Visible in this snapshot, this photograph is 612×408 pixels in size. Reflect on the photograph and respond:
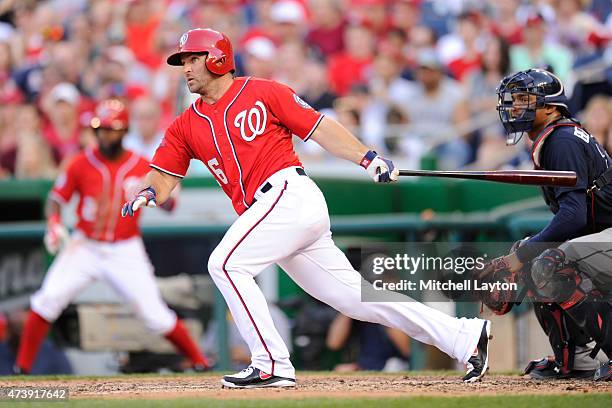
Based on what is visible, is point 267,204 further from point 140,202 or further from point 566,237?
point 566,237

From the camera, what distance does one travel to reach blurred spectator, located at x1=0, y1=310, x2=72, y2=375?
9805mm

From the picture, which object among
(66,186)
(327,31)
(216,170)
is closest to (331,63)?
(327,31)

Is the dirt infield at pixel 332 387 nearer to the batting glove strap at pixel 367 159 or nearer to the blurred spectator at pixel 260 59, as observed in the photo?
the batting glove strap at pixel 367 159

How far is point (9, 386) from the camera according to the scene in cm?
654

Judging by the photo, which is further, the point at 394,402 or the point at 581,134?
the point at 581,134

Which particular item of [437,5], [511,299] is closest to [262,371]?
[511,299]

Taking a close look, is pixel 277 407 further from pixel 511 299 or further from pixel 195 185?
pixel 195 185

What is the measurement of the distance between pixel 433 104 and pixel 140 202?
6.43 metres

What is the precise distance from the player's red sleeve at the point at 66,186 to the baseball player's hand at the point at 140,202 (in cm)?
343

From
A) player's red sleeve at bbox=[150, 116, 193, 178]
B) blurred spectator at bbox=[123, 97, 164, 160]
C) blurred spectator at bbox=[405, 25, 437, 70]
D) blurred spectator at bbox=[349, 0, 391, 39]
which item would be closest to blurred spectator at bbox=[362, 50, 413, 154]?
blurred spectator at bbox=[405, 25, 437, 70]

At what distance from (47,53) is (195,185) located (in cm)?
434

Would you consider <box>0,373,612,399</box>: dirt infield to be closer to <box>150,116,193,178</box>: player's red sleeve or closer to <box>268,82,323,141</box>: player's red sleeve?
<box>150,116,193,178</box>: player's red sleeve

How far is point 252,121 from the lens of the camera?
600cm

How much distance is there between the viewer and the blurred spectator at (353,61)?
12.9 meters
